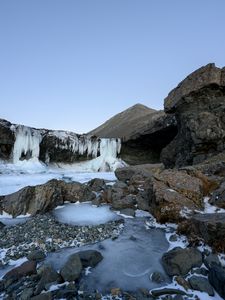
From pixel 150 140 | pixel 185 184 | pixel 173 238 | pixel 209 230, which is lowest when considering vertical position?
pixel 173 238

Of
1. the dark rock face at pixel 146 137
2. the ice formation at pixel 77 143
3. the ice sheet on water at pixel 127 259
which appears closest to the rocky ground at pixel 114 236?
the ice sheet on water at pixel 127 259

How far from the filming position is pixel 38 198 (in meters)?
8.83

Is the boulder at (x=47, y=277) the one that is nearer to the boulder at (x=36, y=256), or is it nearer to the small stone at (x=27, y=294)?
the small stone at (x=27, y=294)

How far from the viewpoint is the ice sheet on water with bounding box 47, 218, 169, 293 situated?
14.2 ft

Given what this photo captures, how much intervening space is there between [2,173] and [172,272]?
15717 mm

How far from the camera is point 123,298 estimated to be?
153 inches

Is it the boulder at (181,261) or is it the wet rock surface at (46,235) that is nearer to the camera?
the boulder at (181,261)

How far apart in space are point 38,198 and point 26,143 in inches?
532

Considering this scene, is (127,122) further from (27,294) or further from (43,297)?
(43,297)

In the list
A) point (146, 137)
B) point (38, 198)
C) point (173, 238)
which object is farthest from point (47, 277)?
point (146, 137)

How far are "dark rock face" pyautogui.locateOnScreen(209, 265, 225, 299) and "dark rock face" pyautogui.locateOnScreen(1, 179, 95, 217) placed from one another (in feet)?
18.4

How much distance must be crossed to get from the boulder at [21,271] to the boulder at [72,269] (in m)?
0.53

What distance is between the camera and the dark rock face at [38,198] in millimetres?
8517

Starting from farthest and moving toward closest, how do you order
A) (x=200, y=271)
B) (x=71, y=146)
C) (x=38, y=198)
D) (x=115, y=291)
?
(x=71, y=146) < (x=38, y=198) < (x=200, y=271) < (x=115, y=291)
